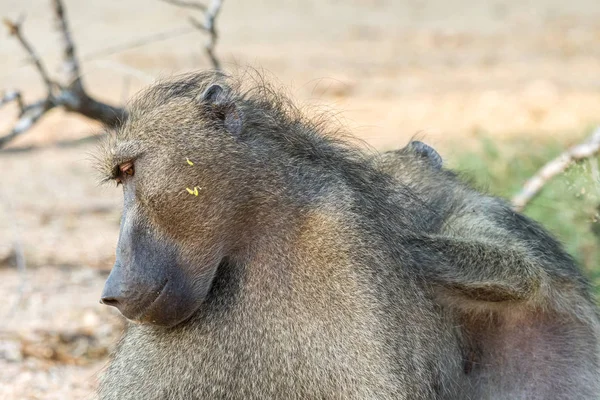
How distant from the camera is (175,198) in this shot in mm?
2252

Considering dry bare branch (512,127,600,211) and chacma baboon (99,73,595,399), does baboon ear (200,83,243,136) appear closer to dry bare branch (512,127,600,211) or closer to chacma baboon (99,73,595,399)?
chacma baboon (99,73,595,399)

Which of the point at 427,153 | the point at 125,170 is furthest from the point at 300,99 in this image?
the point at 125,170

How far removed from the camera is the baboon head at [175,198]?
2.17m

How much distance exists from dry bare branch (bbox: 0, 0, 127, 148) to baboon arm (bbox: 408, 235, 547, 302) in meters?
1.89

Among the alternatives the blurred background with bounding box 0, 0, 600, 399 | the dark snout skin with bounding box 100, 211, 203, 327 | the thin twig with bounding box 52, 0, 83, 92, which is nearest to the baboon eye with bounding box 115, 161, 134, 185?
the dark snout skin with bounding box 100, 211, 203, 327

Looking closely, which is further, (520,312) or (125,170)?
(520,312)

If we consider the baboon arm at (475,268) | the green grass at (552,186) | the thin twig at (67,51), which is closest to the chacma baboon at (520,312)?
the baboon arm at (475,268)

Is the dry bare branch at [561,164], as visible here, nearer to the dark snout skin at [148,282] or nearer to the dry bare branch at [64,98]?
the dark snout skin at [148,282]

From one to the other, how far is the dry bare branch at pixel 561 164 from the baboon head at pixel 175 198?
1.35 metres

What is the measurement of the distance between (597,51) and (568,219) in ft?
24.1

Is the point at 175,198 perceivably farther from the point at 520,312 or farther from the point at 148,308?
the point at 520,312

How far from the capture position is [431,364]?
2307 millimetres

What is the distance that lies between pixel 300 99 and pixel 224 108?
43.9 inches

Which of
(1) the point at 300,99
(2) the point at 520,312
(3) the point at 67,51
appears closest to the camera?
(2) the point at 520,312
